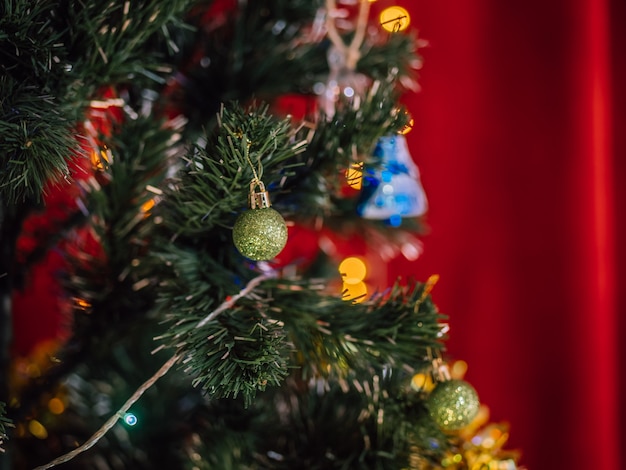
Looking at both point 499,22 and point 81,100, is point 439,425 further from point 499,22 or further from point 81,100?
point 499,22

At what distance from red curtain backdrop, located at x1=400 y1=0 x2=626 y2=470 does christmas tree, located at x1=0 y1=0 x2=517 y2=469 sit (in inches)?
12.0

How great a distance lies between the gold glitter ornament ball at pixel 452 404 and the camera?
17.1 inches

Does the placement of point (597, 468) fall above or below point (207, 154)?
below

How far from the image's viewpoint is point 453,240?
1.01 metres

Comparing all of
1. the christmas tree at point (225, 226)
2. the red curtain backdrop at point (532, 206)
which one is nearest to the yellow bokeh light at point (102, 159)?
the christmas tree at point (225, 226)

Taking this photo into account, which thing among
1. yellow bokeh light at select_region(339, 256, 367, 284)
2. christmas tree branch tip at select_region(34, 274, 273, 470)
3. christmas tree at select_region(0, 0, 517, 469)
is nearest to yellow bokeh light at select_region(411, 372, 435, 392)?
christmas tree at select_region(0, 0, 517, 469)

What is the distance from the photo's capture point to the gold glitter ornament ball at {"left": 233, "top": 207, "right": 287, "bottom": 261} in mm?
358

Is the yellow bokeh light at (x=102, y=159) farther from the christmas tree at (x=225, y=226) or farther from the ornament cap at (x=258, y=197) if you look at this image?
the ornament cap at (x=258, y=197)

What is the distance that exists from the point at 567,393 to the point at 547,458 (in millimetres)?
109

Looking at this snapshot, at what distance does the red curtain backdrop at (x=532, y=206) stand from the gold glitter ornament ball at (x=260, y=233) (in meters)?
0.63

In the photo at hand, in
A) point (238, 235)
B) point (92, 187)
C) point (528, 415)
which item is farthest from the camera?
point (528, 415)

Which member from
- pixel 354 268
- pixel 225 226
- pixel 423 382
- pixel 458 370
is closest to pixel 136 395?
pixel 225 226

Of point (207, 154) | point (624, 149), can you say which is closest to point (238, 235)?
point (207, 154)

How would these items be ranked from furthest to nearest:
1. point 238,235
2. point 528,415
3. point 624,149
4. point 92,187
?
point 528,415 → point 624,149 → point 92,187 → point 238,235
